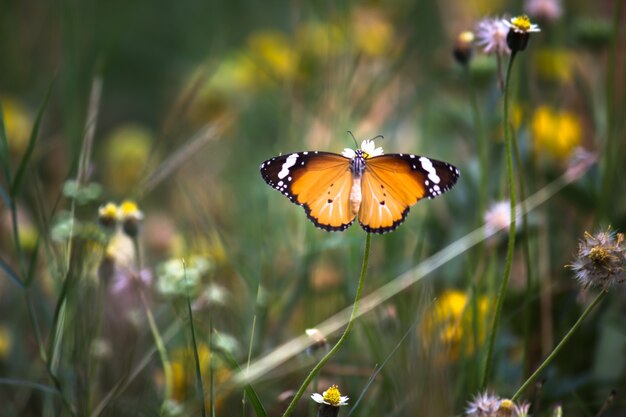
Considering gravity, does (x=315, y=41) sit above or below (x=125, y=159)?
above

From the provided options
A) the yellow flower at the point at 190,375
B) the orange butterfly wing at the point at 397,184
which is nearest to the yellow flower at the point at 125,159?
the yellow flower at the point at 190,375

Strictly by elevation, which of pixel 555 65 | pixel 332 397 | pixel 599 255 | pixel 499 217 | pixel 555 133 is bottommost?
pixel 332 397

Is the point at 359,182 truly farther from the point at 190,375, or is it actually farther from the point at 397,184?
the point at 190,375

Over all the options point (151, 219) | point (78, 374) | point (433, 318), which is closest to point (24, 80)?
point (151, 219)

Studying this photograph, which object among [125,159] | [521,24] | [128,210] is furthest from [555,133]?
[125,159]

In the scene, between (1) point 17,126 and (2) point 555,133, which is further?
(1) point 17,126

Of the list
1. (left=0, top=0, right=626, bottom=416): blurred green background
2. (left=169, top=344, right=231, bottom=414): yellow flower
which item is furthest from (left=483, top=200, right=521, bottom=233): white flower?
(left=169, top=344, right=231, bottom=414): yellow flower

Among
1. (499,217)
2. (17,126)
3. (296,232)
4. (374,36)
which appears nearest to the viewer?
(499,217)

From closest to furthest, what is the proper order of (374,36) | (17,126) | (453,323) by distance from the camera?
1. (453,323)
2. (17,126)
3. (374,36)
